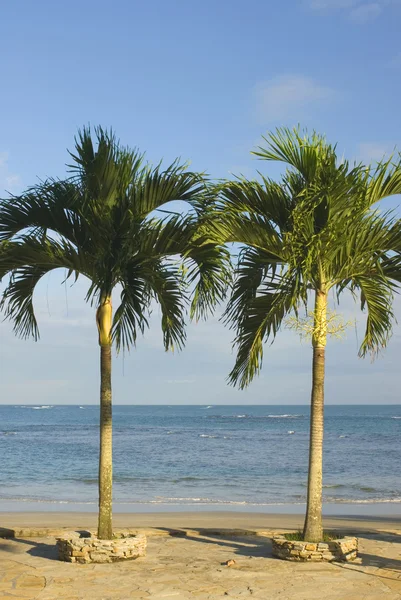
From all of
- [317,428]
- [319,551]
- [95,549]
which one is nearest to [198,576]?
[95,549]

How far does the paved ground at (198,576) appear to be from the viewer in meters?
7.22

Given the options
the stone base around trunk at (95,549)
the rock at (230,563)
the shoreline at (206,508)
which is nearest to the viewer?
the rock at (230,563)

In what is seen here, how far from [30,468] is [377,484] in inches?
594

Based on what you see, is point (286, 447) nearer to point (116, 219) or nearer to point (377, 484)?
point (377, 484)

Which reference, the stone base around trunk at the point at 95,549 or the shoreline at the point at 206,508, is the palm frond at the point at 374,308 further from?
the shoreline at the point at 206,508

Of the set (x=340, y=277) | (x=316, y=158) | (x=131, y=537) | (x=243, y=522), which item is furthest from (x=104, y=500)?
(x=243, y=522)

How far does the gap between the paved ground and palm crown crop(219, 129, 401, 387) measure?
2534 millimetres

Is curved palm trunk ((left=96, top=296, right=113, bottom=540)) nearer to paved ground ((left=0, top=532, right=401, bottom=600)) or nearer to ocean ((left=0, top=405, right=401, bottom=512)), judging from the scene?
paved ground ((left=0, top=532, right=401, bottom=600))

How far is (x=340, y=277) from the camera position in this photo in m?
8.90

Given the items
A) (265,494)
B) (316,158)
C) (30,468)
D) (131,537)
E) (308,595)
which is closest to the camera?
(308,595)

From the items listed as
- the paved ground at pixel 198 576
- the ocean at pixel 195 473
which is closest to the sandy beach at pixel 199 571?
the paved ground at pixel 198 576

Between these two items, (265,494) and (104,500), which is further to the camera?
(265,494)

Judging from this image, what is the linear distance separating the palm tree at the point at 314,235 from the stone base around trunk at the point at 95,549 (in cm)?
215

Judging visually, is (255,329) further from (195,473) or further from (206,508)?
(195,473)
